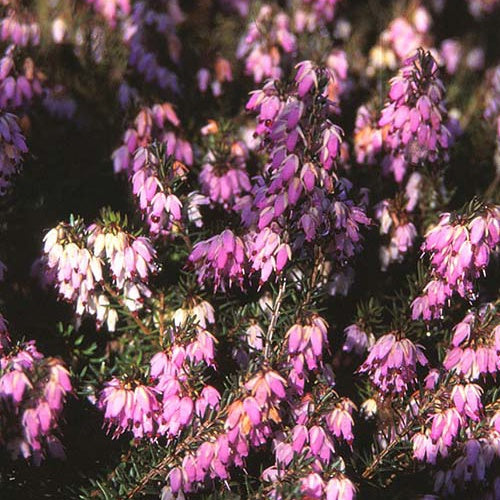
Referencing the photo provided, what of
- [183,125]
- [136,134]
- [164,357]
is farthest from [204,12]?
[164,357]

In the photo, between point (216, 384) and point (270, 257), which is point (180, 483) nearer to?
point (216, 384)

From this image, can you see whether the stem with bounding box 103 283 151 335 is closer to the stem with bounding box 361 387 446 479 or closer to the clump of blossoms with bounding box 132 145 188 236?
the clump of blossoms with bounding box 132 145 188 236

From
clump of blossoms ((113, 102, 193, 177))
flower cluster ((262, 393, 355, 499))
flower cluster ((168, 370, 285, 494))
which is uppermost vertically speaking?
clump of blossoms ((113, 102, 193, 177))

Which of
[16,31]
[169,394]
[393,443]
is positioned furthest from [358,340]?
[16,31]

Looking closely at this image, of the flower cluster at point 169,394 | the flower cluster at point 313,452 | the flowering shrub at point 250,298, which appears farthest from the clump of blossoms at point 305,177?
the flower cluster at point 313,452

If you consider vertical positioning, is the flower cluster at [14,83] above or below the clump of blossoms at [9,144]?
above

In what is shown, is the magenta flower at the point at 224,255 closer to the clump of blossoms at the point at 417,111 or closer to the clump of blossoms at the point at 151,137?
the clump of blossoms at the point at 151,137

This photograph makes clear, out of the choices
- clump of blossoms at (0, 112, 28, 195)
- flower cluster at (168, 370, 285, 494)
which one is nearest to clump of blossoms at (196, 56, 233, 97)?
clump of blossoms at (0, 112, 28, 195)

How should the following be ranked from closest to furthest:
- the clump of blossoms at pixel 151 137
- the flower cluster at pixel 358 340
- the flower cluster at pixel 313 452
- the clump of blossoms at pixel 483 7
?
the flower cluster at pixel 313 452
the flower cluster at pixel 358 340
the clump of blossoms at pixel 151 137
the clump of blossoms at pixel 483 7
